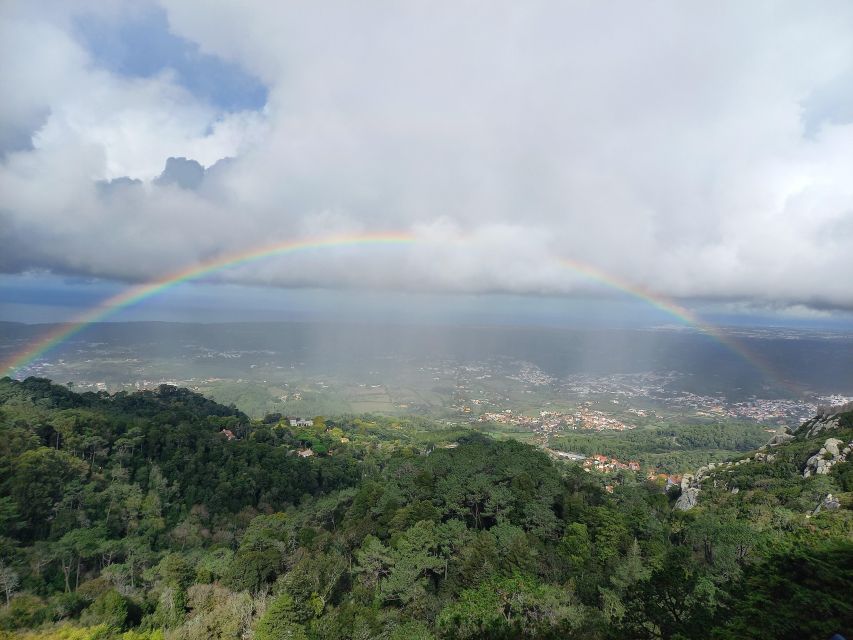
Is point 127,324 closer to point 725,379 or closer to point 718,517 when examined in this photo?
point 718,517

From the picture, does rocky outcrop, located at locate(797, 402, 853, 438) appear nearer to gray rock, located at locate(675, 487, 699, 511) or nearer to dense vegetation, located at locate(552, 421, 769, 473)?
dense vegetation, located at locate(552, 421, 769, 473)

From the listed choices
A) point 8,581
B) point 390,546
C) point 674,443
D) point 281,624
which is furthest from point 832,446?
point 674,443

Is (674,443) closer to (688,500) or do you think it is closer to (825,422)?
(825,422)

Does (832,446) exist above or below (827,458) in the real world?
above

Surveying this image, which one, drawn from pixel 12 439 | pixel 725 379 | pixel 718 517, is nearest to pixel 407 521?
pixel 718 517

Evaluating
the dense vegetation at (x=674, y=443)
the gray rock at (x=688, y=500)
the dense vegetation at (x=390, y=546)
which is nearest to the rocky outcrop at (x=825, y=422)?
the dense vegetation at (x=390, y=546)
